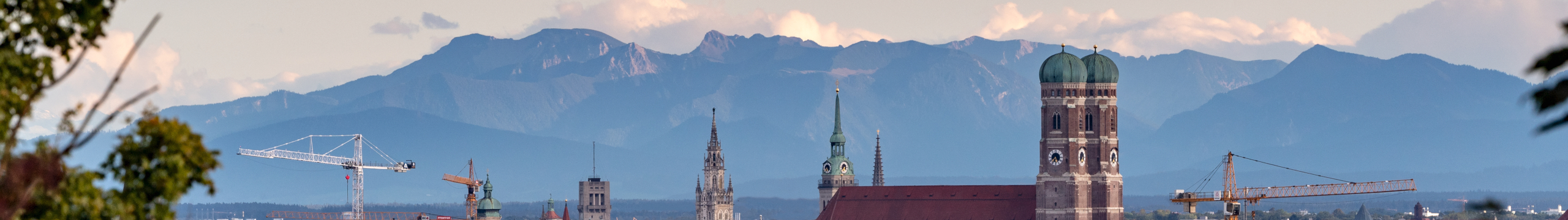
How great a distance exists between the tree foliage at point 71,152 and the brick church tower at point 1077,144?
155639mm

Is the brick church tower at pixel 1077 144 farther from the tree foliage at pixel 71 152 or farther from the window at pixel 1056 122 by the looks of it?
the tree foliage at pixel 71 152

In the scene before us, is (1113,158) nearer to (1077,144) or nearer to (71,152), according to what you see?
(1077,144)

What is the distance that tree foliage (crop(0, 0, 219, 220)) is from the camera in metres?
33.5

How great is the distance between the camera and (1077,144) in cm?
18950

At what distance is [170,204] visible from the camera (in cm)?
3788

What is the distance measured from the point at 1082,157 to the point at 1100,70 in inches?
322

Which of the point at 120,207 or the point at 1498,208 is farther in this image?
the point at 120,207

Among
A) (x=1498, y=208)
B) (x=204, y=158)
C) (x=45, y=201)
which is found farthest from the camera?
(x=204, y=158)

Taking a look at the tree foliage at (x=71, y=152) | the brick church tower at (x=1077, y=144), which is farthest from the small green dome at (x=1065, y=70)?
the tree foliage at (x=71, y=152)

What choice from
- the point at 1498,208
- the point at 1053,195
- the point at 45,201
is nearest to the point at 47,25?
the point at 45,201

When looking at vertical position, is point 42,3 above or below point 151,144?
above

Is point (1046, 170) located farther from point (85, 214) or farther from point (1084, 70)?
point (85, 214)

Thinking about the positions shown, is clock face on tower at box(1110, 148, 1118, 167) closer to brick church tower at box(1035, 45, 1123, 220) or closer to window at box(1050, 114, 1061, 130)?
brick church tower at box(1035, 45, 1123, 220)

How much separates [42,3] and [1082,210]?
16097 cm
